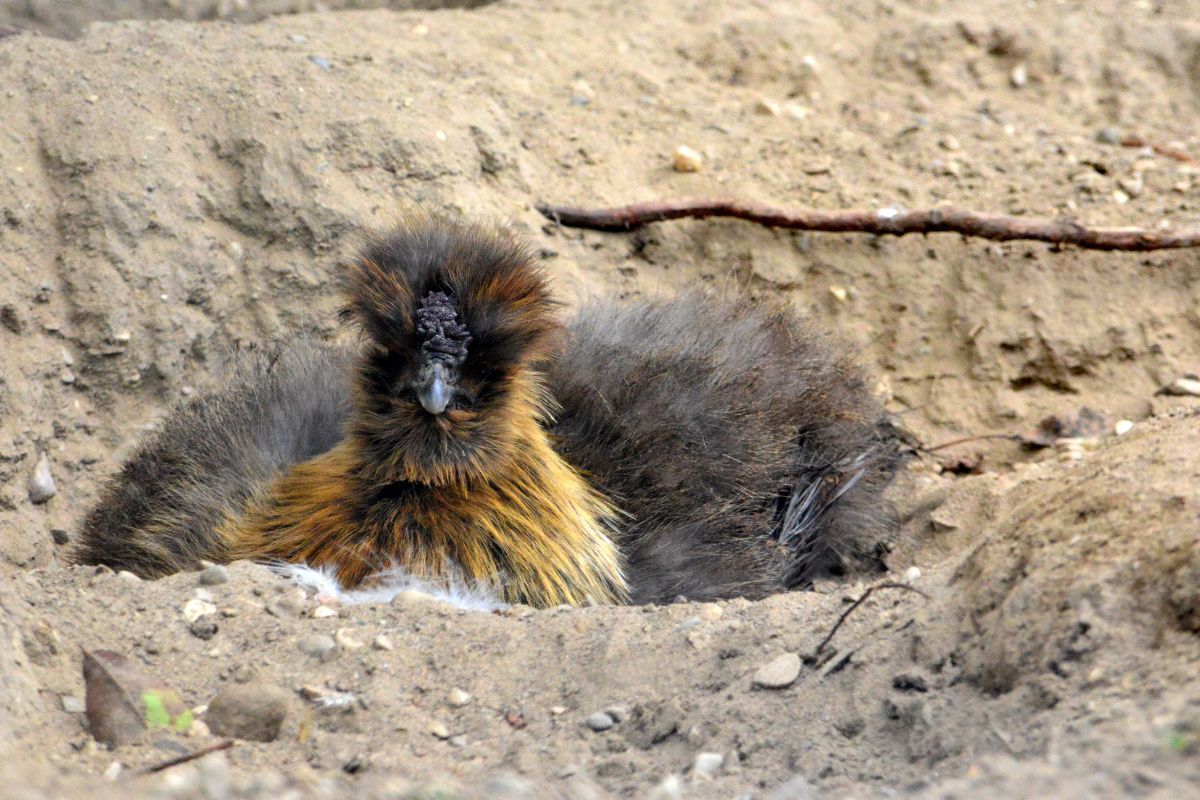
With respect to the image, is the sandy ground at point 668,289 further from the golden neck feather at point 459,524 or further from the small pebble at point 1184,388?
the golden neck feather at point 459,524

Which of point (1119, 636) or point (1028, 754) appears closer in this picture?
point (1028, 754)

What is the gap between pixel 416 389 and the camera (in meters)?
4.33

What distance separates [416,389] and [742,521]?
151cm

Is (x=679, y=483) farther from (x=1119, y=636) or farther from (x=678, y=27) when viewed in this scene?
(x=678, y=27)

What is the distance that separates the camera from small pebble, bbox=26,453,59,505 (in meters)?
5.80

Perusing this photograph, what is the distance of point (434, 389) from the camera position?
425cm

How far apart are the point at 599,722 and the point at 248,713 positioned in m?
0.87

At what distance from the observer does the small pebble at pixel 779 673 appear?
10.9 feet

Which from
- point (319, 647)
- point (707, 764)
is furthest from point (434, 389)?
point (707, 764)

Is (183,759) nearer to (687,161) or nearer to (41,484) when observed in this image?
(41,484)

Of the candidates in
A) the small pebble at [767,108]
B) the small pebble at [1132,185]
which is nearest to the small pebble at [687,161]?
the small pebble at [767,108]

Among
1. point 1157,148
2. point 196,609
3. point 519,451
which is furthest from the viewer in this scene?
point 1157,148

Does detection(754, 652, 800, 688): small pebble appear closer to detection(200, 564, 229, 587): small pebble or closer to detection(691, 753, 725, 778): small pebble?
detection(691, 753, 725, 778): small pebble

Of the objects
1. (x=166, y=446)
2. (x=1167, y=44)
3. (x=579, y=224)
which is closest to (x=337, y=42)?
(x=579, y=224)
